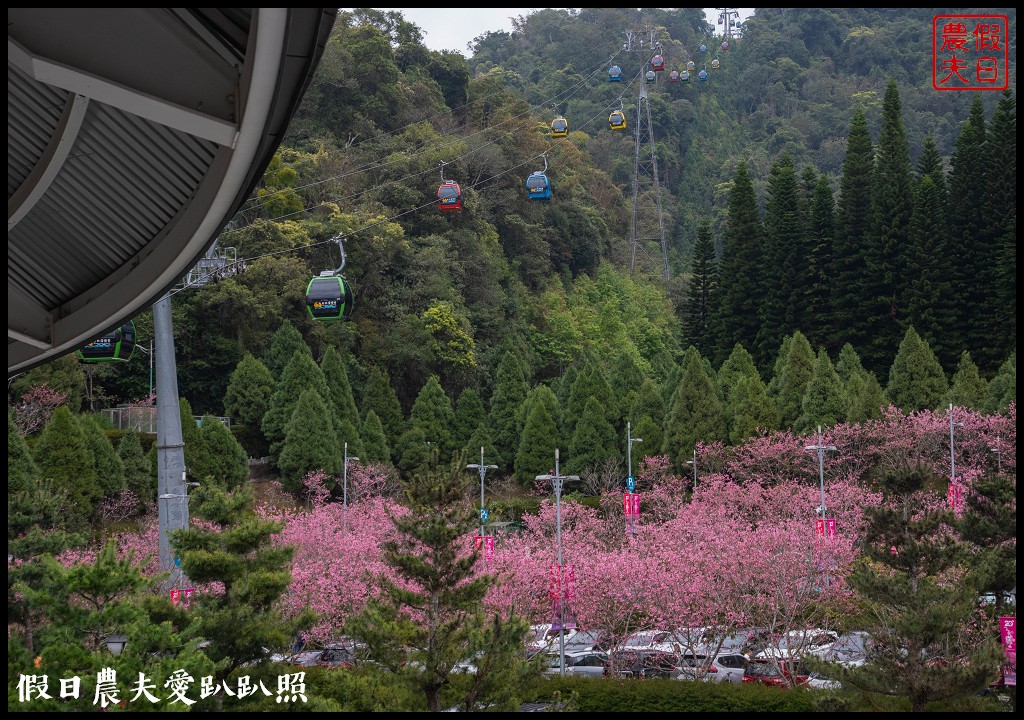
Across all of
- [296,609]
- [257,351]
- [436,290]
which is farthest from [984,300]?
[296,609]

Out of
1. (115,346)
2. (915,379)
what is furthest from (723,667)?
(915,379)

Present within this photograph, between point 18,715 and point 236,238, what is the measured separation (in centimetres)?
3469

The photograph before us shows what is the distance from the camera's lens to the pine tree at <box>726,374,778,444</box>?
121 ft

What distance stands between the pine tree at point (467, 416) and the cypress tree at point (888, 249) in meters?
14.7

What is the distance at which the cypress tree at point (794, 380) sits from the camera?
38438 mm

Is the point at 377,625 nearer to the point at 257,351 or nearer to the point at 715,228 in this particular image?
the point at 257,351

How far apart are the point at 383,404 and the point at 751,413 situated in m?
13.0

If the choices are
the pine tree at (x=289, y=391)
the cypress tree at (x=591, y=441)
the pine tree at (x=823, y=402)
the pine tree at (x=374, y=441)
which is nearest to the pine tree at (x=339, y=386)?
the pine tree at (x=374, y=441)

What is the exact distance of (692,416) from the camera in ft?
124

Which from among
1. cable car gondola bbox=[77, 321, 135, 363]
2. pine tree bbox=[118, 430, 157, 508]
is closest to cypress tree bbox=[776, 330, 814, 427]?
pine tree bbox=[118, 430, 157, 508]

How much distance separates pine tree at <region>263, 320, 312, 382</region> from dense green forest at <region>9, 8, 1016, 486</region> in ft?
0.32

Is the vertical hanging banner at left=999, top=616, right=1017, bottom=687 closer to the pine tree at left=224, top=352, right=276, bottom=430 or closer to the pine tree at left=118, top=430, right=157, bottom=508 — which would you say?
the pine tree at left=118, top=430, right=157, bottom=508

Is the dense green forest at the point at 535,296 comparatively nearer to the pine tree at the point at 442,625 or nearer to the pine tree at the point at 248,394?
the pine tree at the point at 248,394

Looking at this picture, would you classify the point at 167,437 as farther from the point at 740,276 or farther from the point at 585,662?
the point at 740,276
